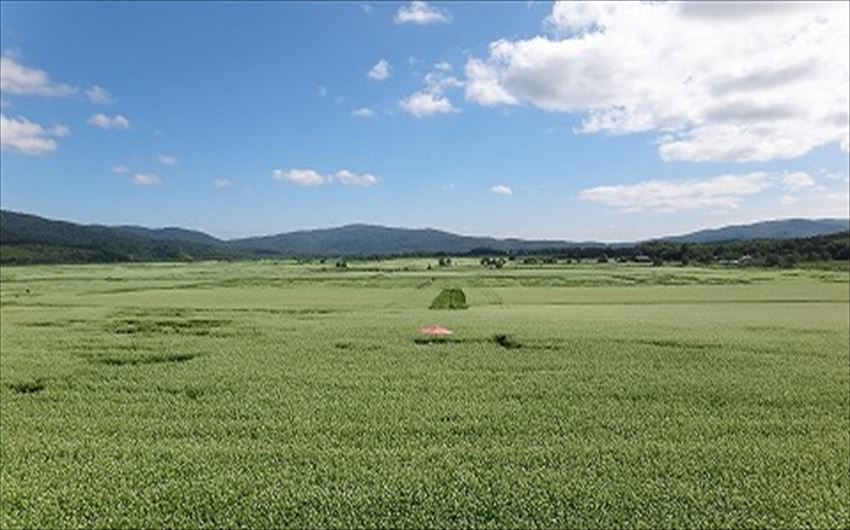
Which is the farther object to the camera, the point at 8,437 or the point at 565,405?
the point at 565,405

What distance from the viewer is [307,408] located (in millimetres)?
15516

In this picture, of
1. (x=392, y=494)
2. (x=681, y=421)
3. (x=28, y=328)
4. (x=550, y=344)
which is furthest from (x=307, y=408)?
(x=28, y=328)

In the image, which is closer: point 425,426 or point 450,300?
point 425,426

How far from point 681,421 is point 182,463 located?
10.1 metres

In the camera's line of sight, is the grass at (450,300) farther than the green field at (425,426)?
Yes

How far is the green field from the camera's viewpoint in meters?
10.0

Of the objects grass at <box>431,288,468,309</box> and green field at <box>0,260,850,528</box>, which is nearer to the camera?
green field at <box>0,260,850,528</box>

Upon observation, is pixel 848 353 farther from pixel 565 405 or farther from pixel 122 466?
pixel 122 466

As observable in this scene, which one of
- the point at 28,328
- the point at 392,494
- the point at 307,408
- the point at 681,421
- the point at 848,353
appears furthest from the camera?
the point at 28,328

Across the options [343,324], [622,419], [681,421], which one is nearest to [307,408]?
[622,419]

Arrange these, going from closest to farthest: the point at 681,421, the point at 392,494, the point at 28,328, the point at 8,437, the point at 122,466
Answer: the point at 392,494
the point at 122,466
the point at 8,437
the point at 681,421
the point at 28,328

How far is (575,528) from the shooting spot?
30.5 feet

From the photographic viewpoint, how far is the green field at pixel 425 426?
10000mm

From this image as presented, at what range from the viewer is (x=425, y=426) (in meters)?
14.0
